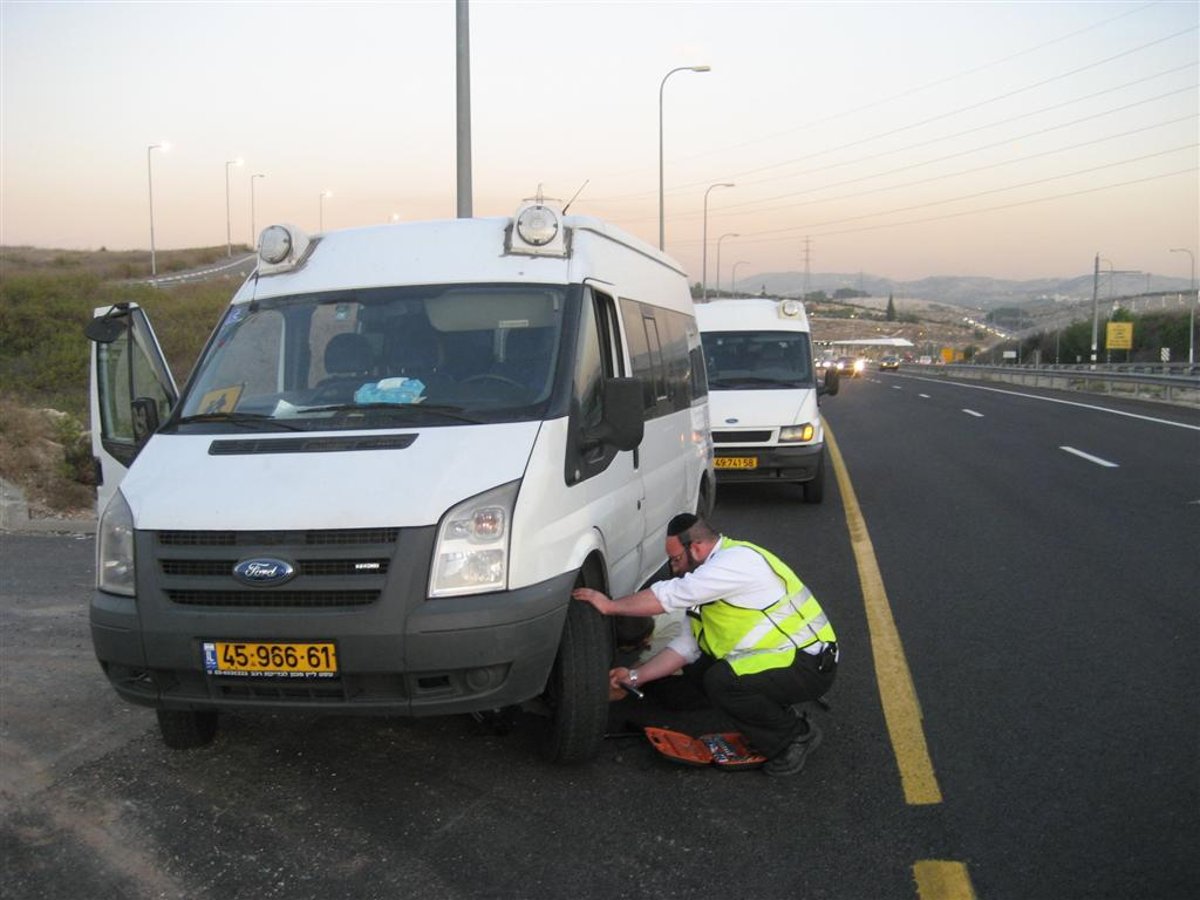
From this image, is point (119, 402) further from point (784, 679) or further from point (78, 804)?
point (784, 679)

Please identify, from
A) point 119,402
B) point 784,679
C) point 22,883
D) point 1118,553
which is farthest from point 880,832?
point 1118,553

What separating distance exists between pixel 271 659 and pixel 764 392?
9140mm

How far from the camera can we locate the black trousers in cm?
469

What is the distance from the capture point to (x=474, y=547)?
419cm

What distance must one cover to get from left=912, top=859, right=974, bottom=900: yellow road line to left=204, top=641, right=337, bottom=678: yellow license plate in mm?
2154

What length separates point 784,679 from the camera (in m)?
4.78

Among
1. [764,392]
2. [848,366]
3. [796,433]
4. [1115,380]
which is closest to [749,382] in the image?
[764,392]

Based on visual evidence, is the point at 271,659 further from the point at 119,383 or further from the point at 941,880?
the point at 119,383

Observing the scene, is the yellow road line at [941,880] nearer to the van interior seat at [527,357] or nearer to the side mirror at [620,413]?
the side mirror at [620,413]

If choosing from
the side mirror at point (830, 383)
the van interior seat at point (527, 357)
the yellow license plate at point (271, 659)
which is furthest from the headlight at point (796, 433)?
the yellow license plate at point (271, 659)

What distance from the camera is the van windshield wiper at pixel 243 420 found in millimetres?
4863

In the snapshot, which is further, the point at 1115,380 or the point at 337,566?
the point at 1115,380

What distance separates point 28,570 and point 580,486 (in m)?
6.40

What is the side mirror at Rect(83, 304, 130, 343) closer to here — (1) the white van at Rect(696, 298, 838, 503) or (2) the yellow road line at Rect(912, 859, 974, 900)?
(2) the yellow road line at Rect(912, 859, 974, 900)
